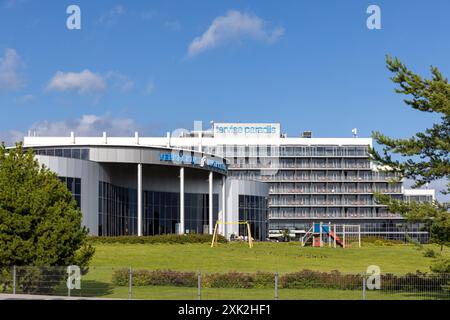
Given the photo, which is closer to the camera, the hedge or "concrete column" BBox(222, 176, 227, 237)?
the hedge

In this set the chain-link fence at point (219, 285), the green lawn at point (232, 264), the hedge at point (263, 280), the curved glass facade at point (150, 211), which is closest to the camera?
the chain-link fence at point (219, 285)

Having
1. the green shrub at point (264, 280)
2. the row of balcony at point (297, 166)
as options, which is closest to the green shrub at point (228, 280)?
the green shrub at point (264, 280)

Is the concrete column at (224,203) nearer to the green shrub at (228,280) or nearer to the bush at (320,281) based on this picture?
the green shrub at (228,280)

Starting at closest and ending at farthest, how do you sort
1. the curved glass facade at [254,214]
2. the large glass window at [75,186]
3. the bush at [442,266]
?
the bush at [442,266] < the large glass window at [75,186] < the curved glass facade at [254,214]

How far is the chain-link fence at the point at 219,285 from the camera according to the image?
3050cm

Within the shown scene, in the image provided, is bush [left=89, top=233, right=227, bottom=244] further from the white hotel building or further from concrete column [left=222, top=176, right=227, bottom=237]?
the white hotel building

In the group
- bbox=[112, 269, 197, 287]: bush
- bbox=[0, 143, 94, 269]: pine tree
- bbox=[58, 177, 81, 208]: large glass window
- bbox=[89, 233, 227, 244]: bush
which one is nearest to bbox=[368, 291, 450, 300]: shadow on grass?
bbox=[112, 269, 197, 287]: bush

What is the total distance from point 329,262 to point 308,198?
10063cm

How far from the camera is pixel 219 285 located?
34.8 metres

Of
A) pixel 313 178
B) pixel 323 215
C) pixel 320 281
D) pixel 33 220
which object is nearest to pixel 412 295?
pixel 320 281

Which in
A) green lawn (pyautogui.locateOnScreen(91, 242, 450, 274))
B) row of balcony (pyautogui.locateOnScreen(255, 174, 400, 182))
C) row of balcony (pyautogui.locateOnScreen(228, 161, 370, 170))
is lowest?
green lawn (pyautogui.locateOnScreen(91, 242, 450, 274))

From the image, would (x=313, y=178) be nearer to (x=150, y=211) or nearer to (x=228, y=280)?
(x=150, y=211)

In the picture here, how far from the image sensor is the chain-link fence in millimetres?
30500
